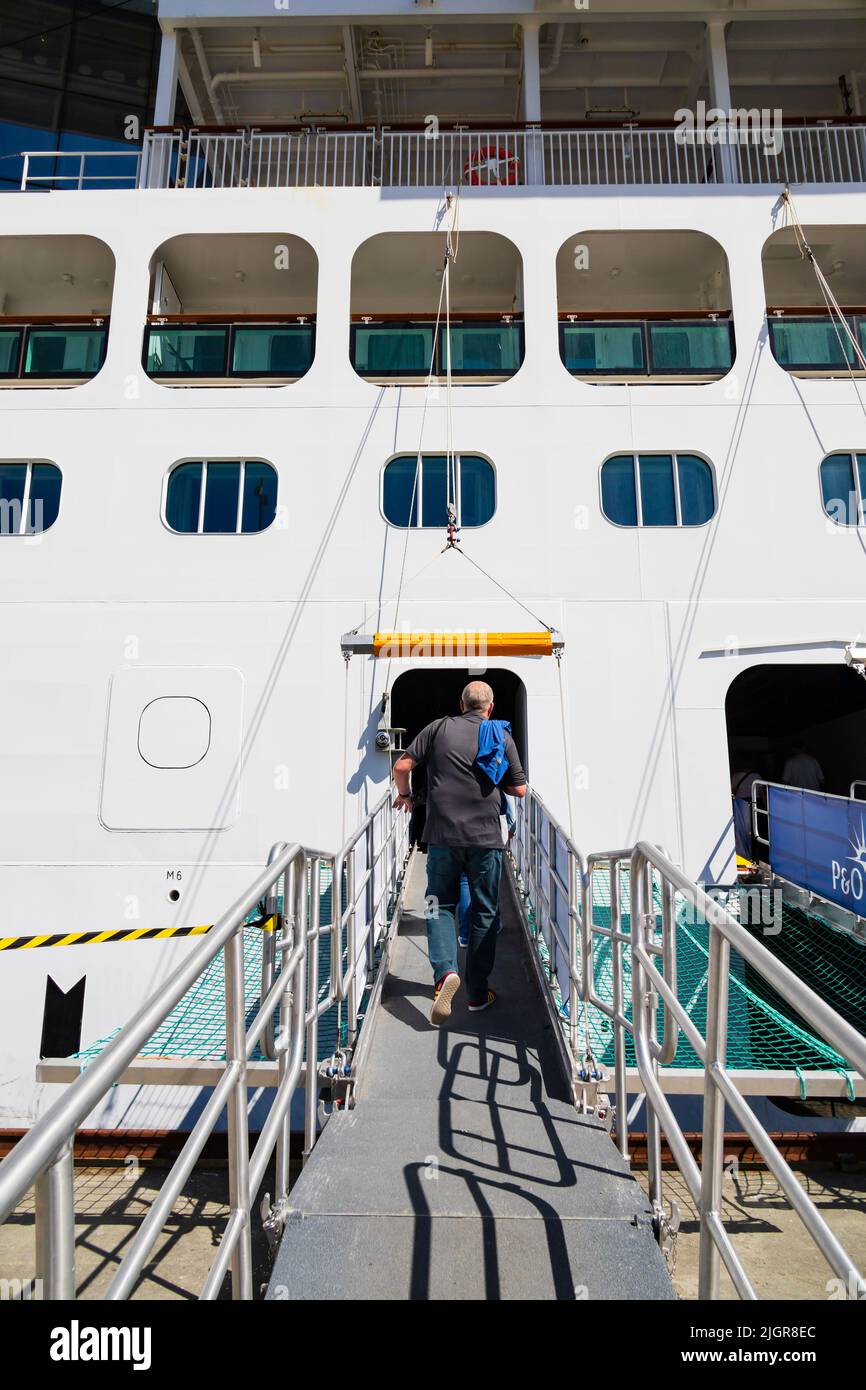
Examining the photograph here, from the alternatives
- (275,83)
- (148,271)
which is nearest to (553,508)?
(148,271)

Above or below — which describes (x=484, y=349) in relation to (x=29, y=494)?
above

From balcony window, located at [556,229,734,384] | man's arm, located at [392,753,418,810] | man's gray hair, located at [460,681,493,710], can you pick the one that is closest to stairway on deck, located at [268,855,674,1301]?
man's arm, located at [392,753,418,810]

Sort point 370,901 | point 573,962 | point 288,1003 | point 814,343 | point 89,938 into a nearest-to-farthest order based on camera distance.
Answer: point 288,1003 → point 573,962 → point 370,901 → point 89,938 → point 814,343

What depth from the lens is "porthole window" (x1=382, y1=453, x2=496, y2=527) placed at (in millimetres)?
7473

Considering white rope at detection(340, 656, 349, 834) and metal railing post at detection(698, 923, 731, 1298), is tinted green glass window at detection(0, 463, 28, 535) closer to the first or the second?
white rope at detection(340, 656, 349, 834)

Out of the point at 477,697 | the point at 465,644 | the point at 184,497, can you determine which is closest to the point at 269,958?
the point at 477,697

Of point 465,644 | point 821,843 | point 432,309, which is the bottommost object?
point 821,843

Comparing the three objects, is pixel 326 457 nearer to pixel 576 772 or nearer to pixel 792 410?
pixel 576 772

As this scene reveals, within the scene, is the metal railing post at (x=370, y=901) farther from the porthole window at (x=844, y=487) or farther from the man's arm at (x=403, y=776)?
the porthole window at (x=844, y=487)

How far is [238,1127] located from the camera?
2285 mm

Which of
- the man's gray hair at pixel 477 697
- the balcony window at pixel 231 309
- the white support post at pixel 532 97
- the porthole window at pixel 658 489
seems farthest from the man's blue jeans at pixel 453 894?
the white support post at pixel 532 97

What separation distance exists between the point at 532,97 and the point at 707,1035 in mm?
10540

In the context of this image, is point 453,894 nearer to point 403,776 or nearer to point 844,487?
point 403,776
